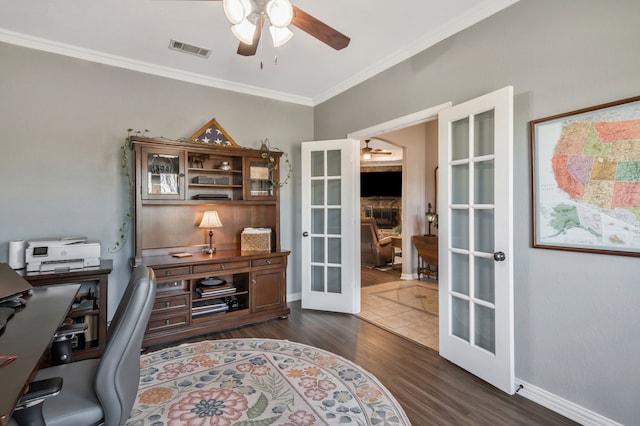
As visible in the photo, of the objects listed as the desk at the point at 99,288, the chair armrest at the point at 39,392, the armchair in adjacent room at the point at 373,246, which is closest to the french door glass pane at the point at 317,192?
the desk at the point at 99,288

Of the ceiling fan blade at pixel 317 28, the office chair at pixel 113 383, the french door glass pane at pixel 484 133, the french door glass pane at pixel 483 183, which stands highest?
the ceiling fan blade at pixel 317 28

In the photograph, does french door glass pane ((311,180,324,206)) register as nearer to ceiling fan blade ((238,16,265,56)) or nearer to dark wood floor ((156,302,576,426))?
dark wood floor ((156,302,576,426))

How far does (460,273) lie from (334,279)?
1.71 m

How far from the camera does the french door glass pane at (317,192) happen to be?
4027 millimetres

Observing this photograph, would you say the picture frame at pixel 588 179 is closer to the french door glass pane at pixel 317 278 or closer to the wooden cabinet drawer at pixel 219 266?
the french door glass pane at pixel 317 278

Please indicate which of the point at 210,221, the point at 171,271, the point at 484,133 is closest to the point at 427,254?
the point at 484,133

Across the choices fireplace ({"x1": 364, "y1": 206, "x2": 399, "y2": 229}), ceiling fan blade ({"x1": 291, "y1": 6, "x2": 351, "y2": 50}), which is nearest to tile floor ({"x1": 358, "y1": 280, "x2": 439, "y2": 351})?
ceiling fan blade ({"x1": 291, "y1": 6, "x2": 351, "y2": 50})

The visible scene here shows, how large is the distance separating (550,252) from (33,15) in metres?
4.22

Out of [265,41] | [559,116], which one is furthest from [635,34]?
[265,41]

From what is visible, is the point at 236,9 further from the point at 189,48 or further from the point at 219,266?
the point at 219,266

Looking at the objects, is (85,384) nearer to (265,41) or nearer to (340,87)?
(265,41)

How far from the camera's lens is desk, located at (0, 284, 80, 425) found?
877 mm

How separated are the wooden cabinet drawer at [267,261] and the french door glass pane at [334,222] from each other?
28.4 inches

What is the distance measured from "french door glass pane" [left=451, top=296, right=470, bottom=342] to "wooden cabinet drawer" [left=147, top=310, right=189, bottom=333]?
2.46m
